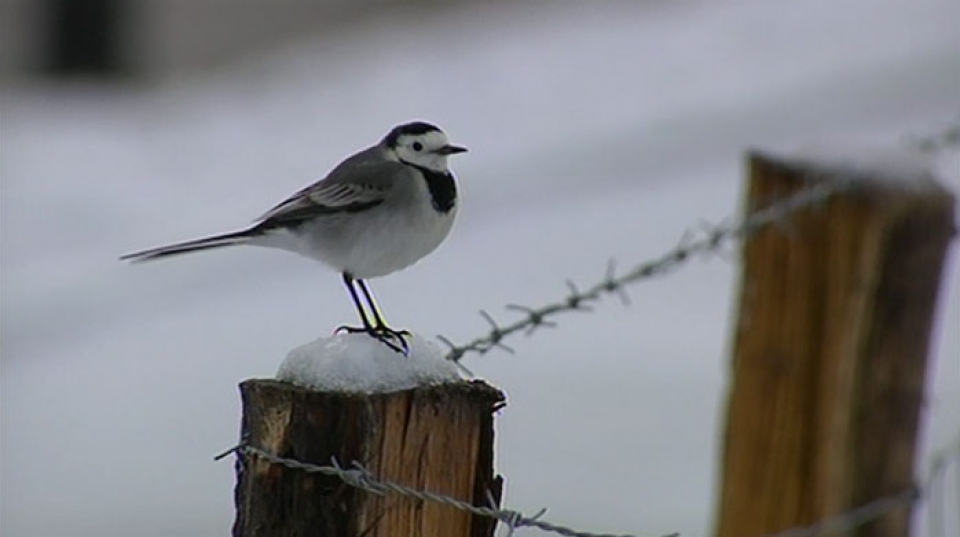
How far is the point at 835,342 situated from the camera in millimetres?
2469

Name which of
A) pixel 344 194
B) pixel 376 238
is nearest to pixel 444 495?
pixel 376 238

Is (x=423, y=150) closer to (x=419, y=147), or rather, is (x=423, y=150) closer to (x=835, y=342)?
(x=419, y=147)

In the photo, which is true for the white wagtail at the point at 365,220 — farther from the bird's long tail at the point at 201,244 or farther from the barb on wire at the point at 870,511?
the barb on wire at the point at 870,511

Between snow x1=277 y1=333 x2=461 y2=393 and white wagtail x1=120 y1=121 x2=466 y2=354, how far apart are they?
114 cm

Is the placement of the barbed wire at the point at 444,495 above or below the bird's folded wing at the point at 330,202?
below

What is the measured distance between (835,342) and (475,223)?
8.71 meters

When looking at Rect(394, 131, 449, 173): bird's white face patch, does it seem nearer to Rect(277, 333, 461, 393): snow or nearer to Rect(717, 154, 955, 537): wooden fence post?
Rect(277, 333, 461, 393): snow

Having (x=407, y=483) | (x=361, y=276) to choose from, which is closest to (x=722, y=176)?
(x=361, y=276)

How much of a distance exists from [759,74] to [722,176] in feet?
5.84

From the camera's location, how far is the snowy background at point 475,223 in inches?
319

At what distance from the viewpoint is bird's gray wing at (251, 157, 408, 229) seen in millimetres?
4426

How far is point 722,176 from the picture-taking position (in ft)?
37.3

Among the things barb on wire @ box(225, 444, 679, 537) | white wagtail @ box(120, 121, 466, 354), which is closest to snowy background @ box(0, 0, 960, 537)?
white wagtail @ box(120, 121, 466, 354)

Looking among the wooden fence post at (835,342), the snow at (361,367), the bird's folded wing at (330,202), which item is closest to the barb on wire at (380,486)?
the snow at (361,367)
